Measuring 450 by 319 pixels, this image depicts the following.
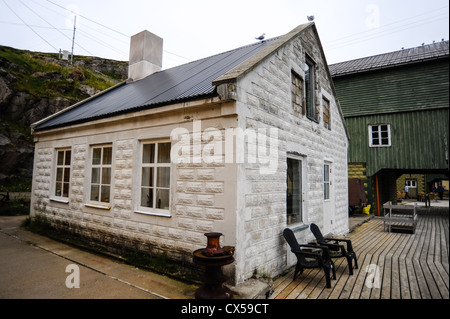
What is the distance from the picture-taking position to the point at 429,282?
5.00m

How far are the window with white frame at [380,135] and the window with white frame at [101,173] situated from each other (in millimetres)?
14819

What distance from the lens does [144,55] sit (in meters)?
12.0

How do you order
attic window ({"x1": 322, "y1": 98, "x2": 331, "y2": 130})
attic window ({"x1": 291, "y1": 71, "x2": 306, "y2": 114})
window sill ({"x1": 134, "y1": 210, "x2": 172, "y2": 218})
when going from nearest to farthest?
window sill ({"x1": 134, "y1": 210, "x2": 172, "y2": 218}), attic window ({"x1": 291, "y1": 71, "x2": 306, "y2": 114}), attic window ({"x1": 322, "y1": 98, "x2": 331, "y2": 130})

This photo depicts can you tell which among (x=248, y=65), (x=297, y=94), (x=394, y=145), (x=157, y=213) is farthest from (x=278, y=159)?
(x=394, y=145)

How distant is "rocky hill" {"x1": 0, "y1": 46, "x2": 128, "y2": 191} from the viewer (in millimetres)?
15305

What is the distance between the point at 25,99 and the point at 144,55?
11.8m

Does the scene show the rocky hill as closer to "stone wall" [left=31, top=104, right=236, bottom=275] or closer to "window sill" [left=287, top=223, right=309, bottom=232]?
"stone wall" [left=31, top=104, right=236, bottom=275]

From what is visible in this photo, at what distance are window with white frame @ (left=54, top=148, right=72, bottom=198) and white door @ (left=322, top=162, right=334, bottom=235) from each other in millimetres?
8658

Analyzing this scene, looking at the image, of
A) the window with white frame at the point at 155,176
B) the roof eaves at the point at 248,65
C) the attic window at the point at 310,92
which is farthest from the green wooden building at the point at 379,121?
the window with white frame at the point at 155,176

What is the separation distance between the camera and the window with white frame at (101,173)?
7.04m

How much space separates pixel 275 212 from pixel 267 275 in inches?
51.7

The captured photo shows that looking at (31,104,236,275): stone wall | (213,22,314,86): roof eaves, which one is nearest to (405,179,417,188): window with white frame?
(213,22,314,86): roof eaves

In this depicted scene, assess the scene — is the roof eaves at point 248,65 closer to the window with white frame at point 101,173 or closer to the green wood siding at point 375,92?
the window with white frame at point 101,173
